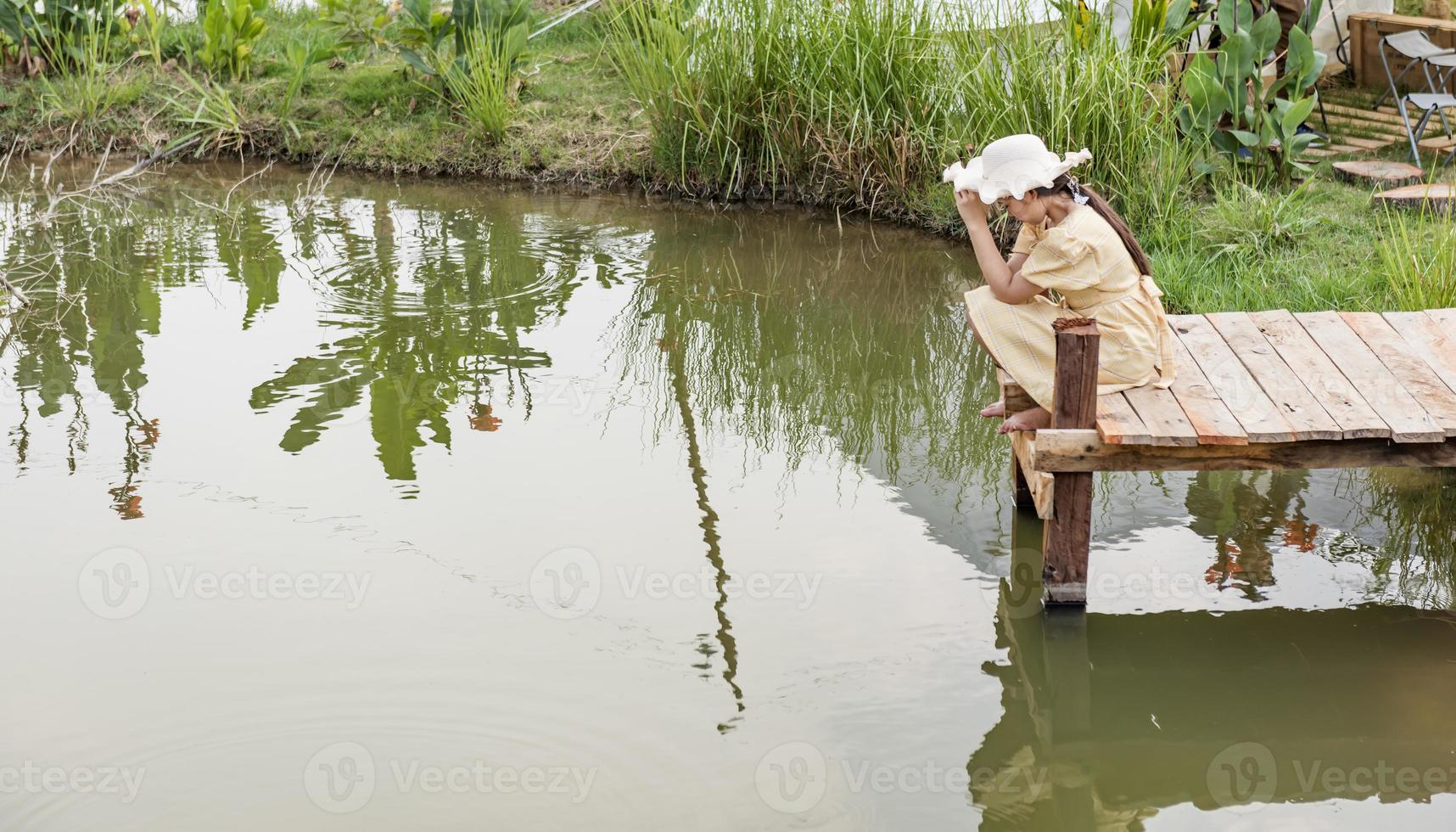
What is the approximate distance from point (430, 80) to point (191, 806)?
7.51m

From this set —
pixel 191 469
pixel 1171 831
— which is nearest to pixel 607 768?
pixel 1171 831

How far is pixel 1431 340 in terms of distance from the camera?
13.2 ft

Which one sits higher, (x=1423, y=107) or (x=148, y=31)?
(x=148, y=31)

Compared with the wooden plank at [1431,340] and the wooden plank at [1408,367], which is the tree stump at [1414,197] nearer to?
the wooden plank at [1431,340]

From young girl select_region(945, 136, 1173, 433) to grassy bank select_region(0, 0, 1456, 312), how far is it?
1795mm

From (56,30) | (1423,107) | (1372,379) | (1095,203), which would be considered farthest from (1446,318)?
(56,30)

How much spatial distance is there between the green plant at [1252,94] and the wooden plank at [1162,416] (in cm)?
372

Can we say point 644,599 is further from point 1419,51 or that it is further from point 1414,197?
point 1419,51

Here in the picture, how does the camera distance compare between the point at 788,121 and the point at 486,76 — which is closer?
the point at 788,121

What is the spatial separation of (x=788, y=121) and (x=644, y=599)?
4.63m

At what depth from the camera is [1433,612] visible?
380cm

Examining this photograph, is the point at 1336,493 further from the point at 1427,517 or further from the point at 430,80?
the point at 430,80

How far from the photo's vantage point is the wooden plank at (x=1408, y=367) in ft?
11.6

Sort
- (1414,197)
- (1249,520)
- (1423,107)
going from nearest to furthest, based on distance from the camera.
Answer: (1249,520)
(1414,197)
(1423,107)
